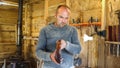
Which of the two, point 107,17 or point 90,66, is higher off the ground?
point 107,17

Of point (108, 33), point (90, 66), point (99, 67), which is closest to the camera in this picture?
point (108, 33)

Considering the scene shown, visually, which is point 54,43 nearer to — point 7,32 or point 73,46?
point 73,46

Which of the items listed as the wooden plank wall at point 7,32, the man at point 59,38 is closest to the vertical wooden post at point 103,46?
the man at point 59,38

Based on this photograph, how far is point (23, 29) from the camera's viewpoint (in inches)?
196

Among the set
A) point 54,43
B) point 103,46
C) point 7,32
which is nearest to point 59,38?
point 54,43

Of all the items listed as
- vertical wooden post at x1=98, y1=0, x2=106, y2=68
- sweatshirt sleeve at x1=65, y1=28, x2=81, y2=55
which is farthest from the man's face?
vertical wooden post at x1=98, y1=0, x2=106, y2=68

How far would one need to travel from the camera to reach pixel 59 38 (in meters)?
1.37

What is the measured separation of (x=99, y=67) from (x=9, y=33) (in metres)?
2.99

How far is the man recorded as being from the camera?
1332mm

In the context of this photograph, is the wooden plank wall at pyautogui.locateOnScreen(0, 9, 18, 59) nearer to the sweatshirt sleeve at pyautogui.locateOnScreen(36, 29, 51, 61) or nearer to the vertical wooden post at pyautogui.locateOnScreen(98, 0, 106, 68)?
the vertical wooden post at pyautogui.locateOnScreen(98, 0, 106, 68)

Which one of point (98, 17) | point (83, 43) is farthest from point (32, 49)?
point (98, 17)

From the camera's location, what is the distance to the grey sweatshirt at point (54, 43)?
1.34 m

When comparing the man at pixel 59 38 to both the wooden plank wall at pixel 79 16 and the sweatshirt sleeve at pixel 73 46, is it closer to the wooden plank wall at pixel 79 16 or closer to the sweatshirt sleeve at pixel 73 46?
the sweatshirt sleeve at pixel 73 46

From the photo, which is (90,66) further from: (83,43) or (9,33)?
(9,33)
